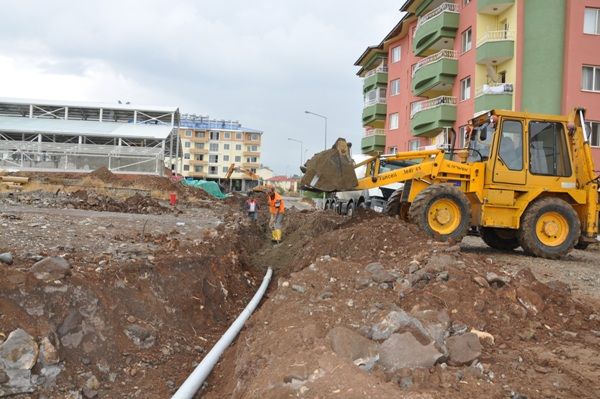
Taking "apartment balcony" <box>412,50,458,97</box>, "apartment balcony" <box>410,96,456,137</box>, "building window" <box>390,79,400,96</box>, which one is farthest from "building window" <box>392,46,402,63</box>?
"apartment balcony" <box>410,96,456,137</box>

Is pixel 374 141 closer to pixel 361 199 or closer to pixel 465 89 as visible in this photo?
pixel 465 89

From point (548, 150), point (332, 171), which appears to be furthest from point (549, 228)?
point (332, 171)

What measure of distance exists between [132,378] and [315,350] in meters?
2.35

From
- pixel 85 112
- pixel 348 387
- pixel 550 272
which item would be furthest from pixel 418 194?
pixel 85 112

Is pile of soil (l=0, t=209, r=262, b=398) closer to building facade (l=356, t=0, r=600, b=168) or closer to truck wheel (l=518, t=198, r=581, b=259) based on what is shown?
truck wheel (l=518, t=198, r=581, b=259)

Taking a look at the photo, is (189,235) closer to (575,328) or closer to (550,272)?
(550,272)

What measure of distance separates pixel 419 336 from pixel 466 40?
28629mm

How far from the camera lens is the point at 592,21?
23.8m

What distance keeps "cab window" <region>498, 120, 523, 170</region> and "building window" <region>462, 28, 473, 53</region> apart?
2039cm

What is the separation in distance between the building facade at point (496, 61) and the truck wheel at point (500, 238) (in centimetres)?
546

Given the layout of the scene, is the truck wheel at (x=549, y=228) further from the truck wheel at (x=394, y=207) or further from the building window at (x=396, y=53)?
the building window at (x=396, y=53)

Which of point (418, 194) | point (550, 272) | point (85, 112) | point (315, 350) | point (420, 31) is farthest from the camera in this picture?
point (85, 112)

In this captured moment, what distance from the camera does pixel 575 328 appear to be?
210 inches

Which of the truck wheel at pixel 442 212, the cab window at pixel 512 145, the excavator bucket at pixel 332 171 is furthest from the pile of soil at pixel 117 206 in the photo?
the cab window at pixel 512 145
